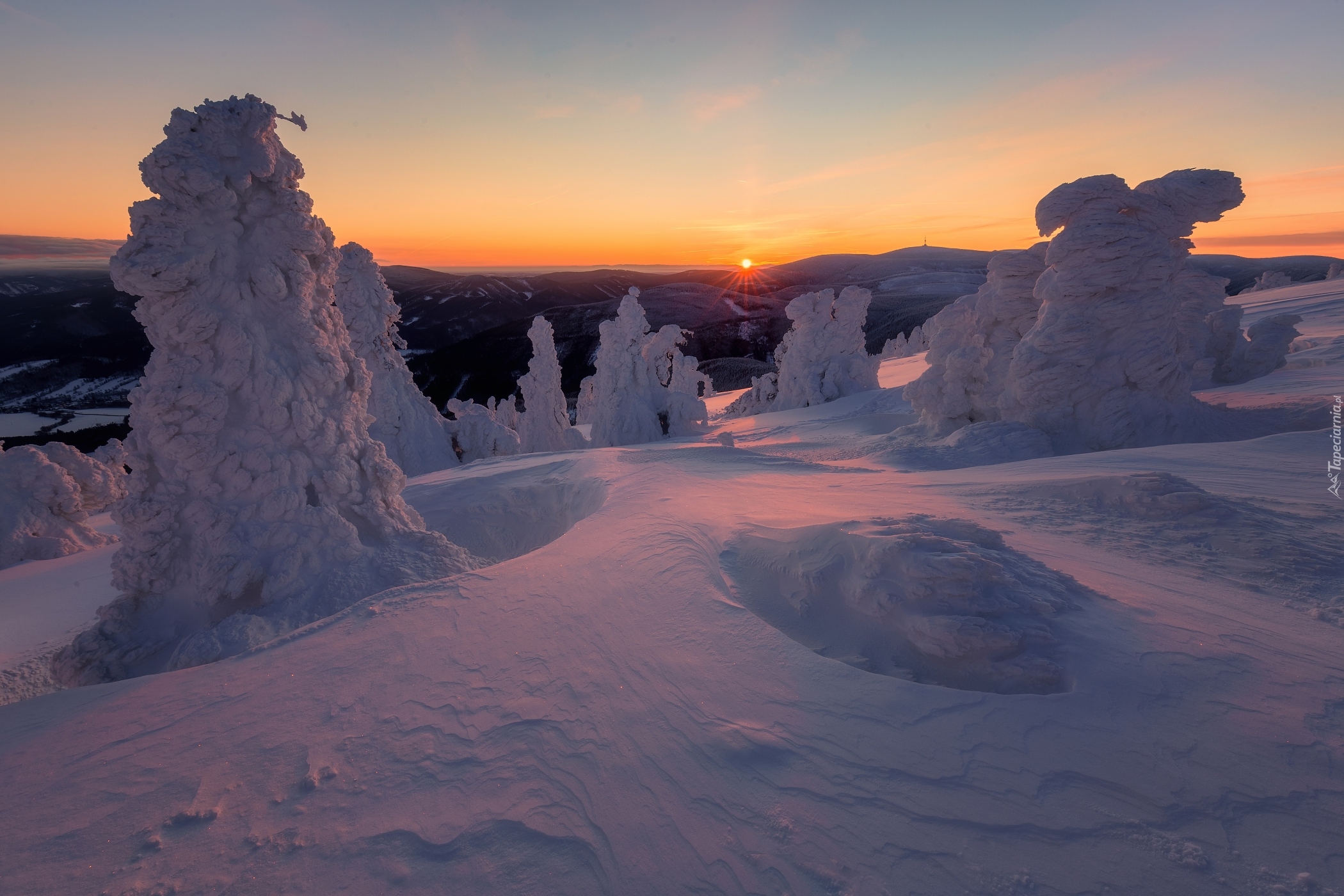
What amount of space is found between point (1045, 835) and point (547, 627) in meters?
3.40

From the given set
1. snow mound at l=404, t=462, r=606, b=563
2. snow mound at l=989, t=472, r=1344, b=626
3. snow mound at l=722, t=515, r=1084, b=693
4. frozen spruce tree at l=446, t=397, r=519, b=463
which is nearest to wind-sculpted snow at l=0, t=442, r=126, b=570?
snow mound at l=404, t=462, r=606, b=563

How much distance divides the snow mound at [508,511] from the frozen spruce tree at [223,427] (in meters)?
2.70

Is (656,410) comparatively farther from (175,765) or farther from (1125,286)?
(175,765)

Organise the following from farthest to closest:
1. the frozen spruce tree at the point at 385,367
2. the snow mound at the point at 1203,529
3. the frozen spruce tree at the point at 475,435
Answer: the frozen spruce tree at the point at 475,435, the frozen spruce tree at the point at 385,367, the snow mound at the point at 1203,529

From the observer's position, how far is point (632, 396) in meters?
22.3

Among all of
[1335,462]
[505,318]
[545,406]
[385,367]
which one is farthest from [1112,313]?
[505,318]

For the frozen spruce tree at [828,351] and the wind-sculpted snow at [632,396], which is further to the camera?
the frozen spruce tree at [828,351]

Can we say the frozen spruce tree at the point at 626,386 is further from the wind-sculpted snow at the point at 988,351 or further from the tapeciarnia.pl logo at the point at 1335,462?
the tapeciarnia.pl logo at the point at 1335,462

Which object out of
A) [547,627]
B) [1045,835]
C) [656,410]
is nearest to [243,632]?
[547,627]

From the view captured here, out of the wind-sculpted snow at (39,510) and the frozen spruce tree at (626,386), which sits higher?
the frozen spruce tree at (626,386)

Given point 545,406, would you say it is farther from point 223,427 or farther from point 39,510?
point 223,427

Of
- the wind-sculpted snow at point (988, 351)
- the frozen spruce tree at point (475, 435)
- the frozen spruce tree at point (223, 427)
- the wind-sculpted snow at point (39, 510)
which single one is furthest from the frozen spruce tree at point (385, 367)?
the wind-sculpted snow at point (988, 351)

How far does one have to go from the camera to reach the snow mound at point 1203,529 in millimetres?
4309

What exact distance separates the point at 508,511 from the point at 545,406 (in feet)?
58.9
